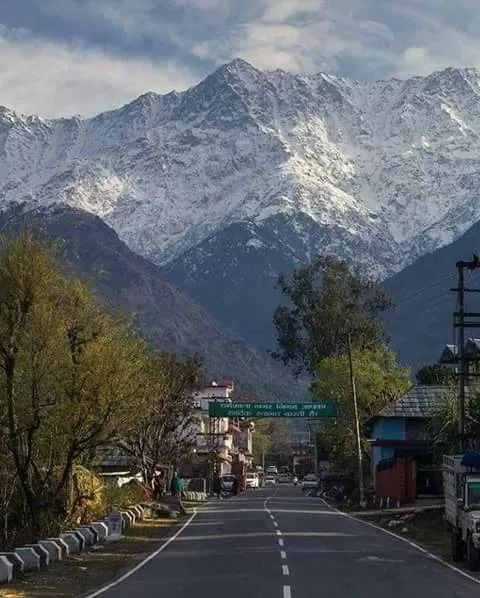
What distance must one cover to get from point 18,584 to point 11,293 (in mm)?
10934

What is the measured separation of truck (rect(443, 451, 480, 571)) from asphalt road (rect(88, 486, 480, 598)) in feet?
2.77

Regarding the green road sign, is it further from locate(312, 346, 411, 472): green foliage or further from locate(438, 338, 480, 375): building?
locate(438, 338, 480, 375): building

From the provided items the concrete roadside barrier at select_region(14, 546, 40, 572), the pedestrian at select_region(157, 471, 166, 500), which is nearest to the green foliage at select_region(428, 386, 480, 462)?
the pedestrian at select_region(157, 471, 166, 500)

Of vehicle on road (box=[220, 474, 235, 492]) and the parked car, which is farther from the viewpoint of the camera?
the parked car

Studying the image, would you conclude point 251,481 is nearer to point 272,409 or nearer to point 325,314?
point 325,314

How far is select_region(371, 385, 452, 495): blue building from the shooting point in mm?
67562

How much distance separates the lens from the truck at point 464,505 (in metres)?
28.1

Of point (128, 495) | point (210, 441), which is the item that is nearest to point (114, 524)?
point (128, 495)

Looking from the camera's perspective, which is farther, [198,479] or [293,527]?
[198,479]

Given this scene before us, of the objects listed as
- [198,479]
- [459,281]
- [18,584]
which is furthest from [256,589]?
[198,479]

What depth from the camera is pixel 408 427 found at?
68.8m

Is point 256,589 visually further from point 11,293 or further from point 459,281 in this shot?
point 459,281

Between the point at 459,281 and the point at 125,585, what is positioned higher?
the point at 459,281

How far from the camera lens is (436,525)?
4453 cm
